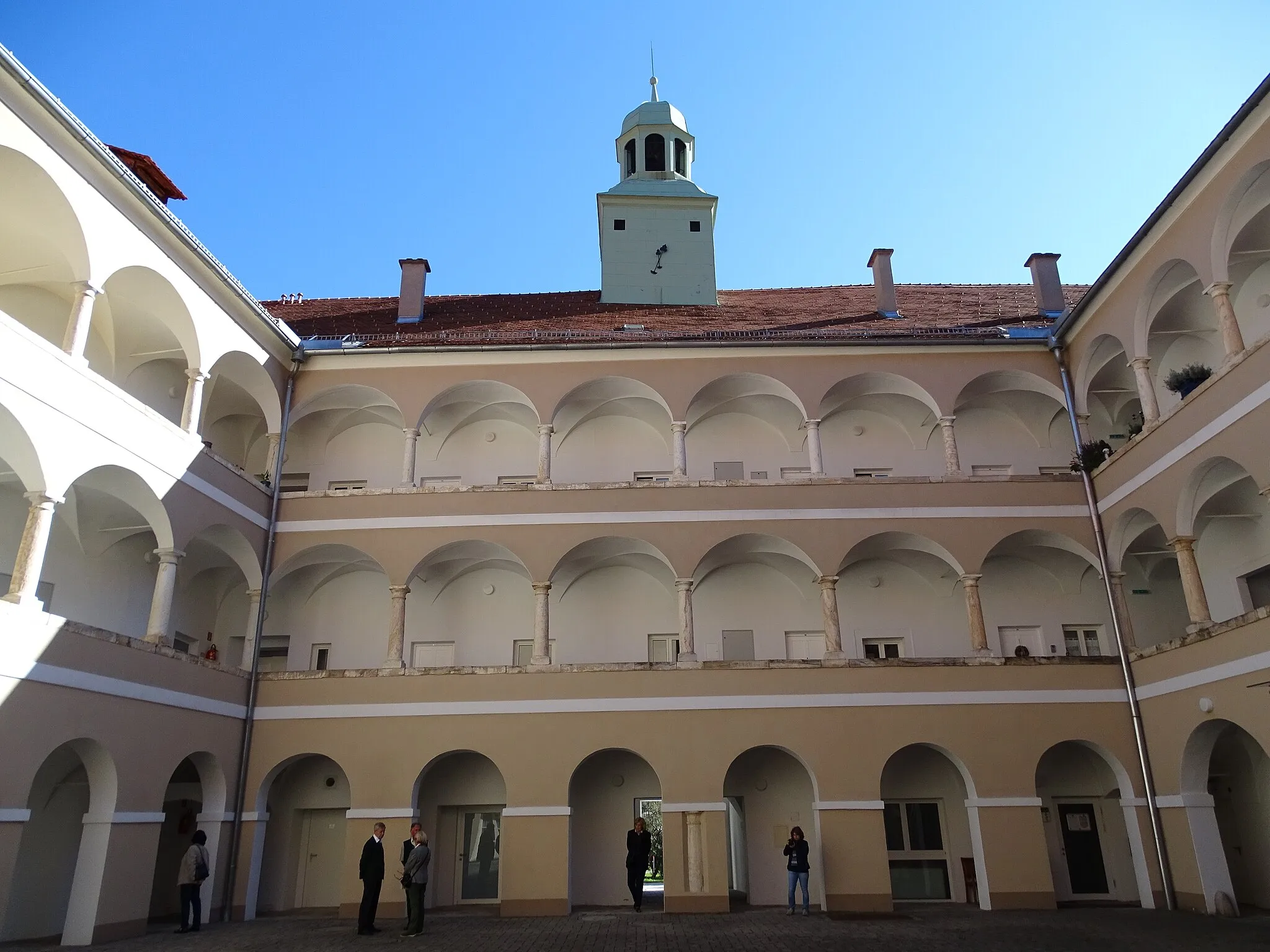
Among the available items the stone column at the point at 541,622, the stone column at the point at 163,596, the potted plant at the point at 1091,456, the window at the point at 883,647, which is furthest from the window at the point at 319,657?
the potted plant at the point at 1091,456

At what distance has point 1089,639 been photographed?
19109mm

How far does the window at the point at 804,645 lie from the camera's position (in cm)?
1923

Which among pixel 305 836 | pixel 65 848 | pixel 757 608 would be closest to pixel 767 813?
pixel 757 608

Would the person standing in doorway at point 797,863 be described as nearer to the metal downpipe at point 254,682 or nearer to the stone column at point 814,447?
the stone column at point 814,447

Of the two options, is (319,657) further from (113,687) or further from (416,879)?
(416,879)

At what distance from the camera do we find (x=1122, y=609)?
17.3 metres

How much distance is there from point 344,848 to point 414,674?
3.80 m

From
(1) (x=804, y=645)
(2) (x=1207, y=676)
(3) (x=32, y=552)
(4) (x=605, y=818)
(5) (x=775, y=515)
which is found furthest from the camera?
(1) (x=804, y=645)

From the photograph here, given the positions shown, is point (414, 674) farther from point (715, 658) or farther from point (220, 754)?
point (715, 658)

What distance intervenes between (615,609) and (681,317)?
279 inches

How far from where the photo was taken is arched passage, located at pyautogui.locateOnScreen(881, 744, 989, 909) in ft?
58.4

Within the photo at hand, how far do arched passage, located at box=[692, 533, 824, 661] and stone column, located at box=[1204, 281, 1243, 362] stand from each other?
26.1 ft

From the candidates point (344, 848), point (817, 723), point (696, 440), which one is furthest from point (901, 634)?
point (344, 848)

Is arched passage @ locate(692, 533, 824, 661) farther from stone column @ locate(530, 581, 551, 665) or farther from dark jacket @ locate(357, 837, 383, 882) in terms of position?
dark jacket @ locate(357, 837, 383, 882)
